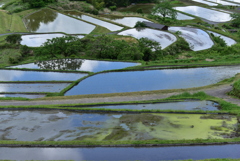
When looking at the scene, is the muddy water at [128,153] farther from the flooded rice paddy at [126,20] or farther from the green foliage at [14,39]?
the flooded rice paddy at [126,20]

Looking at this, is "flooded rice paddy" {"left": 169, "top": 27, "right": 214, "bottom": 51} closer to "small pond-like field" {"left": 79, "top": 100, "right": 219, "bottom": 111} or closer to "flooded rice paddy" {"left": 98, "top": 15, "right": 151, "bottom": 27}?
"flooded rice paddy" {"left": 98, "top": 15, "right": 151, "bottom": 27}

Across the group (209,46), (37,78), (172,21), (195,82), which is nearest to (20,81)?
(37,78)

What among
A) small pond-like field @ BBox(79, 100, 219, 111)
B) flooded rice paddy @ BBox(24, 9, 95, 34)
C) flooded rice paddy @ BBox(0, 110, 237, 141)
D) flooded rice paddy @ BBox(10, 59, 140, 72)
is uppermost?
flooded rice paddy @ BBox(24, 9, 95, 34)

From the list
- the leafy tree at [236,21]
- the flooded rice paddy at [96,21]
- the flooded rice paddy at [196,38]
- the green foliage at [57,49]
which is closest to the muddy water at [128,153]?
the green foliage at [57,49]

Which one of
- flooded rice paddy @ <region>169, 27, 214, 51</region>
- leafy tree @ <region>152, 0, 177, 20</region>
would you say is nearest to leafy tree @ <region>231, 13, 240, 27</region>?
leafy tree @ <region>152, 0, 177, 20</region>

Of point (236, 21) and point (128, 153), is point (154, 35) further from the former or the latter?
point (128, 153)

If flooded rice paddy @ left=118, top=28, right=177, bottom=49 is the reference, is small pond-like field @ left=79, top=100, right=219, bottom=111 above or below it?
below

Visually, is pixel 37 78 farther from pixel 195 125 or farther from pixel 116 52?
pixel 195 125
